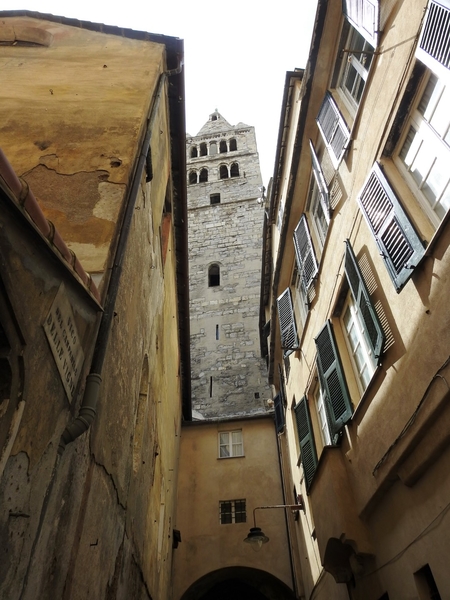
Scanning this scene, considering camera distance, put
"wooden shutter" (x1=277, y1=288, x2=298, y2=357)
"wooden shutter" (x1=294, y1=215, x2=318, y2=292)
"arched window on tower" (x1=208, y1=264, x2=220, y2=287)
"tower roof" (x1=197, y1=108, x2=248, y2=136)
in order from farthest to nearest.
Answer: "tower roof" (x1=197, y1=108, x2=248, y2=136), "arched window on tower" (x1=208, y1=264, x2=220, y2=287), "wooden shutter" (x1=277, y1=288, x2=298, y2=357), "wooden shutter" (x1=294, y1=215, x2=318, y2=292)

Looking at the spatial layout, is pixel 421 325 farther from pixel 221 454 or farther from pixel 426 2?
pixel 221 454

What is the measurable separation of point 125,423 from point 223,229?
68.5 ft

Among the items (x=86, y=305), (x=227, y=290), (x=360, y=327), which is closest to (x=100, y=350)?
(x=86, y=305)

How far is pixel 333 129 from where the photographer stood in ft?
19.7

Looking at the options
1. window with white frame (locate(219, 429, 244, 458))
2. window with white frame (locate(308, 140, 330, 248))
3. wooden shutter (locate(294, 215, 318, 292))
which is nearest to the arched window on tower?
window with white frame (locate(219, 429, 244, 458))

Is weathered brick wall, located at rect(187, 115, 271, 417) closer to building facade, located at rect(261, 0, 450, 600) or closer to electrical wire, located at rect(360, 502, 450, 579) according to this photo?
building facade, located at rect(261, 0, 450, 600)

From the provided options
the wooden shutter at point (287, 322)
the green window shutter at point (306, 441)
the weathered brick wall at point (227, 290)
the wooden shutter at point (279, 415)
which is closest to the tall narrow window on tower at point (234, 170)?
the weathered brick wall at point (227, 290)

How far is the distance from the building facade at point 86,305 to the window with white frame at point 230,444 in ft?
8.58

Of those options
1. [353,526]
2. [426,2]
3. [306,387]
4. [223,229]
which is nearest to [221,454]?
[306,387]

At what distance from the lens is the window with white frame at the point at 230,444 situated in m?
11.8

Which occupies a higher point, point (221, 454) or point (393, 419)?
point (221, 454)

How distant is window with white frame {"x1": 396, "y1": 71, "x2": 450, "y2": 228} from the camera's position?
3.47m

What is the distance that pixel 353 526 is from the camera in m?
4.77

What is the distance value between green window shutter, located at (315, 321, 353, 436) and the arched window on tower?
1627cm
